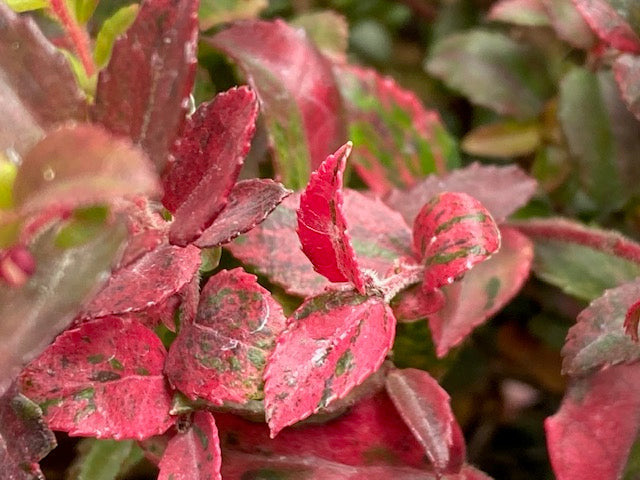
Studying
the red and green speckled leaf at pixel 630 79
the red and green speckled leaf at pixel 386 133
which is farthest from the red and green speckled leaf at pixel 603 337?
the red and green speckled leaf at pixel 386 133

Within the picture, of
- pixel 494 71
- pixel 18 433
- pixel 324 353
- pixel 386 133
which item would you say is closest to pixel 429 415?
pixel 324 353

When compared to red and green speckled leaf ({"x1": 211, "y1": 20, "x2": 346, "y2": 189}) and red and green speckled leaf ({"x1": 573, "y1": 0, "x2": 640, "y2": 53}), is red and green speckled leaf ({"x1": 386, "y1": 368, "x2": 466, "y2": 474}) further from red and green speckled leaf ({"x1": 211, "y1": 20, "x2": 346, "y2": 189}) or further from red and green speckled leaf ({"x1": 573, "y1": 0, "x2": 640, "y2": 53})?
red and green speckled leaf ({"x1": 573, "y1": 0, "x2": 640, "y2": 53})

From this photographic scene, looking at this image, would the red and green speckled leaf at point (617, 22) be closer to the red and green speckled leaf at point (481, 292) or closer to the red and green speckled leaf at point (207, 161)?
the red and green speckled leaf at point (481, 292)

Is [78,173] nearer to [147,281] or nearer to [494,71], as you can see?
[147,281]

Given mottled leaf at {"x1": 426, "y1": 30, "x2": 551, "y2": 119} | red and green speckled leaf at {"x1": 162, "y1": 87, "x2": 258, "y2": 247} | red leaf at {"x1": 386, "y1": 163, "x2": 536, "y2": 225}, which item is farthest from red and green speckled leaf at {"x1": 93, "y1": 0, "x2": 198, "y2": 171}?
mottled leaf at {"x1": 426, "y1": 30, "x2": 551, "y2": 119}

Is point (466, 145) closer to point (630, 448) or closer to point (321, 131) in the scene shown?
point (321, 131)

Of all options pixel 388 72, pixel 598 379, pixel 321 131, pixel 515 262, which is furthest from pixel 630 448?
pixel 388 72
